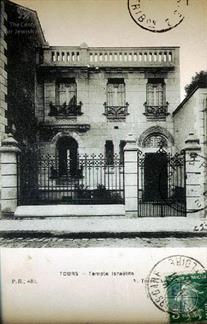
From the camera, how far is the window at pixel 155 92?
8.84 ft

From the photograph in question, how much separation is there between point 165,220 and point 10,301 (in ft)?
4.62

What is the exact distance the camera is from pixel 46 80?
2727mm

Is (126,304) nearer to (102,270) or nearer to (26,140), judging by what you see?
(102,270)

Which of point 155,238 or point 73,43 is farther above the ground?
point 73,43

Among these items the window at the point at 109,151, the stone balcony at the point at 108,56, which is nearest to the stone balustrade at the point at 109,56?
the stone balcony at the point at 108,56

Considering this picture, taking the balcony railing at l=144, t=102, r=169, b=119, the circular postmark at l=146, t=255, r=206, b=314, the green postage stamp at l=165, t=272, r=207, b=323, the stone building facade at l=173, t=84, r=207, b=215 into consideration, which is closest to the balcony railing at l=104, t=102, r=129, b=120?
the balcony railing at l=144, t=102, r=169, b=119

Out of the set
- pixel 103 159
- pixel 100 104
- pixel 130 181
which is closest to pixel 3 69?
pixel 100 104

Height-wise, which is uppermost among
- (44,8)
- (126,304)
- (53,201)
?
(44,8)

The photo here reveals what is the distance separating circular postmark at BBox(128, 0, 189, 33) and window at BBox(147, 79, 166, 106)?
1.82 ft

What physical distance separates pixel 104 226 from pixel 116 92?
45.2 inches

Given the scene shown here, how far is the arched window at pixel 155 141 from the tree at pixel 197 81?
0.40 meters

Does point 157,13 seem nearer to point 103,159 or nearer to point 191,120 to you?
point 191,120

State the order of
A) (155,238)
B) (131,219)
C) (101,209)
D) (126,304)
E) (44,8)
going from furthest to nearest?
(131,219), (101,209), (155,238), (44,8), (126,304)

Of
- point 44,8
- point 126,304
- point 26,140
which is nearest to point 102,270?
point 126,304
